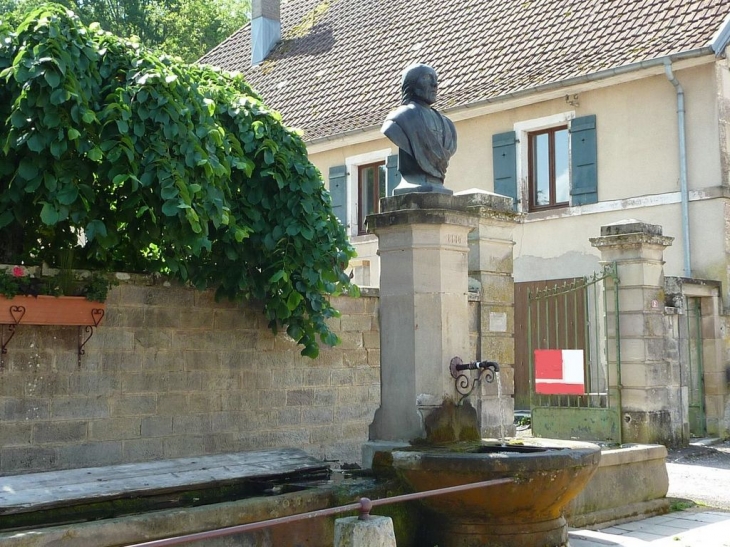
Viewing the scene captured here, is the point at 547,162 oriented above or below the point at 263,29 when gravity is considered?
below

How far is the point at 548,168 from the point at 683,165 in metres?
2.71

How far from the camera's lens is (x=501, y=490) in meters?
5.68

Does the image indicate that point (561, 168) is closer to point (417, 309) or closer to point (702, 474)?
point (702, 474)

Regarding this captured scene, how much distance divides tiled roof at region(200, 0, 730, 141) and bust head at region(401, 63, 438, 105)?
A: 8.61 meters

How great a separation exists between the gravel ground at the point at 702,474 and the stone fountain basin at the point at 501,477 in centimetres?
318

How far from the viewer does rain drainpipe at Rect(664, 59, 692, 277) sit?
14484 millimetres

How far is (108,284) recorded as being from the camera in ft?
26.2

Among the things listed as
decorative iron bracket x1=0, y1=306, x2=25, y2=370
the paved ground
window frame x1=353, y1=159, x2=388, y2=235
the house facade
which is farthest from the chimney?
decorative iron bracket x1=0, y1=306, x2=25, y2=370

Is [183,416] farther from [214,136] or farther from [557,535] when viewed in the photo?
[557,535]

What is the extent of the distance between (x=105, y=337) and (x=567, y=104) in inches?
415

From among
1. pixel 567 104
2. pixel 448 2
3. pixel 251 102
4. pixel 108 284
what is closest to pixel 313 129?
pixel 448 2

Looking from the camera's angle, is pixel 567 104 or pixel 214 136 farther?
pixel 567 104

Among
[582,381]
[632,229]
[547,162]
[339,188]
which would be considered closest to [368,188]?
[339,188]

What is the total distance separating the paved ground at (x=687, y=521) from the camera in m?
6.84
